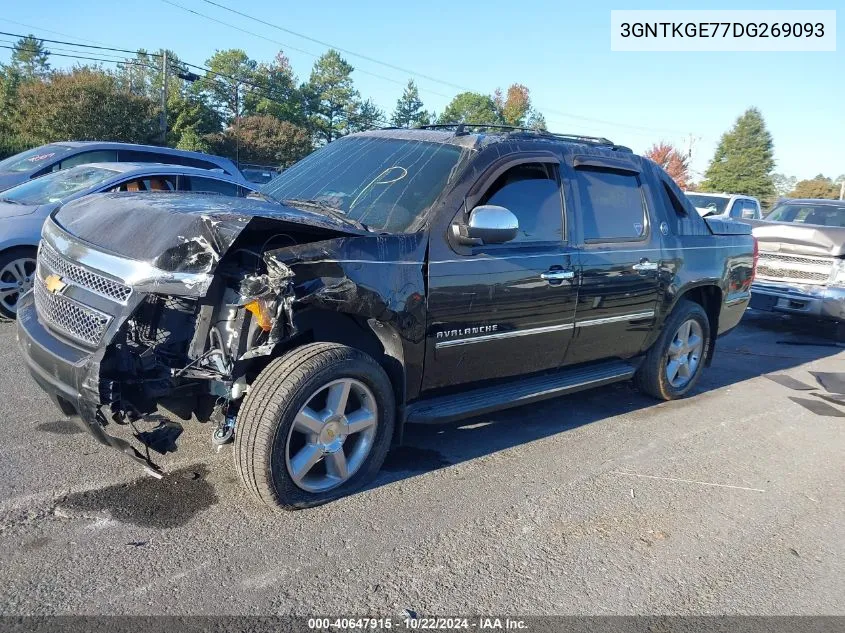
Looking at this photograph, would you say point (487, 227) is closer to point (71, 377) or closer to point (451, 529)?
point (451, 529)

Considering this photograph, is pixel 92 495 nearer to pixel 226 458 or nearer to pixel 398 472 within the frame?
pixel 226 458

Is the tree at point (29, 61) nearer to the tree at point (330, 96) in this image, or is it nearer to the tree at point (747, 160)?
the tree at point (330, 96)

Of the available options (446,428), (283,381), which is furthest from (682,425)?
(283,381)

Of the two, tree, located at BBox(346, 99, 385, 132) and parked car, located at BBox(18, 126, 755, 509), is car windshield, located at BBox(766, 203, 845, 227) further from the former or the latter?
tree, located at BBox(346, 99, 385, 132)

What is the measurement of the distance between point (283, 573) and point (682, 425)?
3.54 meters

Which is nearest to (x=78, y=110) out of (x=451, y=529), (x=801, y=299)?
(x=801, y=299)

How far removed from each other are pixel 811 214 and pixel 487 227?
9.35 m

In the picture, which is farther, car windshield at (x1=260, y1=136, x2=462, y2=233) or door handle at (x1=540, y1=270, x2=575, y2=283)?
door handle at (x1=540, y1=270, x2=575, y2=283)

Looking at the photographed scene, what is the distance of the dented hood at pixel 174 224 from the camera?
10.4 feet

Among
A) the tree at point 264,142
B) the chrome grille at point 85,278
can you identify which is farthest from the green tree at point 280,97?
the chrome grille at point 85,278

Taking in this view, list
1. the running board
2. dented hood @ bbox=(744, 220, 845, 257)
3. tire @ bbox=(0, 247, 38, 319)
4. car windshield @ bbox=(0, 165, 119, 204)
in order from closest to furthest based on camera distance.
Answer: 1. the running board
2. tire @ bbox=(0, 247, 38, 319)
3. car windshield @ bbox=(0, 165, 119, 204)
4. dented hood @ bbox=(744, 220, 845, 257)

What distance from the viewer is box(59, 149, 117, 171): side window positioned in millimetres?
10156

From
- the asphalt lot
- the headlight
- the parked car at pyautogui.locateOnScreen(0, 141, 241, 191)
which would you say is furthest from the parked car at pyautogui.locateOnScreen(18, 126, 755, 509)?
the parked car at pyautogui.locateOnScreen(0, 141, 241, 191)

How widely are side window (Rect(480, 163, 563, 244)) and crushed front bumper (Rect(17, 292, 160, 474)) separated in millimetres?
2334
